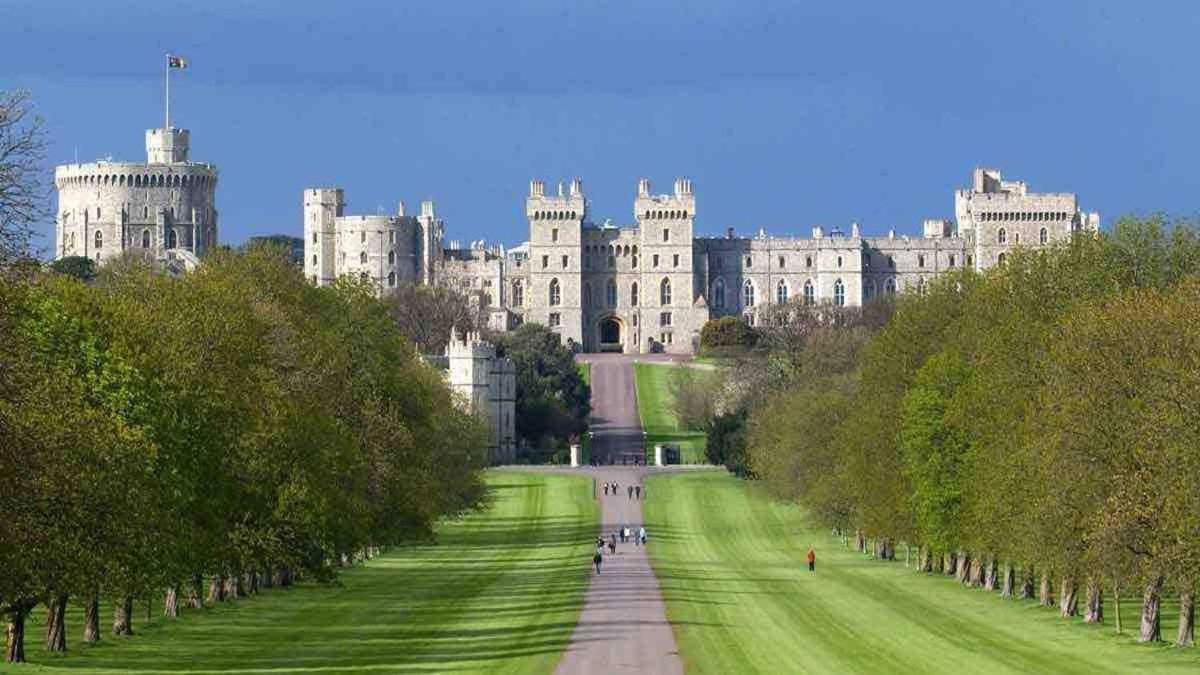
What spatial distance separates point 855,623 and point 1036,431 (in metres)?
5.73

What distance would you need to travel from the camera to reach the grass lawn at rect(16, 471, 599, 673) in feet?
155

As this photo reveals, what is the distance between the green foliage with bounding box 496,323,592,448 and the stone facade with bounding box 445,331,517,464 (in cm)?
273

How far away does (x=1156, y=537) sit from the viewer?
1988 inches

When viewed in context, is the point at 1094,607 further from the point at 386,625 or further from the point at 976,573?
the point at 976,573

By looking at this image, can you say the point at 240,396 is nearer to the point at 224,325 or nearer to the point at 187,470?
the point at 224,325

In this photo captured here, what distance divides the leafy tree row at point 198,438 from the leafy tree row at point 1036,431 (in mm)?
13507

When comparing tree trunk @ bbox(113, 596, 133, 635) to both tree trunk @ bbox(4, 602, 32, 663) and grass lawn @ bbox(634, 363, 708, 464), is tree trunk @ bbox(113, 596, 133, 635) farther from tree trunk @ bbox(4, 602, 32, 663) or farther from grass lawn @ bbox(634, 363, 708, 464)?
grass lawn @ bbox(634, 363, 708, 464)

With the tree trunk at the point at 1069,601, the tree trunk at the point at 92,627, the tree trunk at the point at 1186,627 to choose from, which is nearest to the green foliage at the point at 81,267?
the tree trunk at the point at 1069,601

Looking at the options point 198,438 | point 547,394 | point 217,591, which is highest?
point 547,394

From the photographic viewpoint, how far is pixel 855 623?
196ft

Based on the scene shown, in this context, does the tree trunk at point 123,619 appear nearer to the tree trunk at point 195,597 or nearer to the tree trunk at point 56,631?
the tree trunk at point 56,631

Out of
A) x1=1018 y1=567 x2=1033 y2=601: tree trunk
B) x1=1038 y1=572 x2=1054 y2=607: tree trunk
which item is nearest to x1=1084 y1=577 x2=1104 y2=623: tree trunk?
x1=1038 y1=572 x2=1054 y2=607: tree trunk

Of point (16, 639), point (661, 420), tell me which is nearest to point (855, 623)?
point (16, 639)

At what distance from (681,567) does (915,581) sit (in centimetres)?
1153
